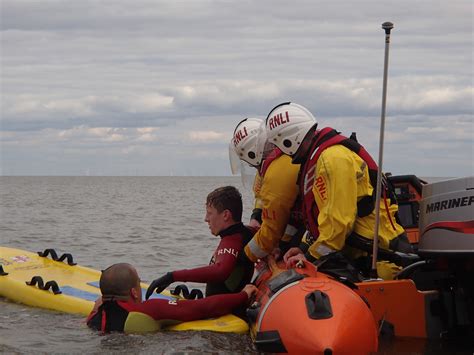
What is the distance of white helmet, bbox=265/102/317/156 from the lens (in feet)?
22.1

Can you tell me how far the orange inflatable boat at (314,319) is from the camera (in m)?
5.40

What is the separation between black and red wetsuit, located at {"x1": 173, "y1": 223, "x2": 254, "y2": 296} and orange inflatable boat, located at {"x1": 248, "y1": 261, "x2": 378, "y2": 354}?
1.20 m

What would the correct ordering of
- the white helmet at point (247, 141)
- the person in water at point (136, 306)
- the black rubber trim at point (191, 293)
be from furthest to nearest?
the white helmet at point (247, 141)
the black rubber trim at point (191, 293)
the person in water at point (136, 306)

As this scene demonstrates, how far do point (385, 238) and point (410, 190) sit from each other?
4.84 ft

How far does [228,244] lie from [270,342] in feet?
5.74

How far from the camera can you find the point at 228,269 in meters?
7.20

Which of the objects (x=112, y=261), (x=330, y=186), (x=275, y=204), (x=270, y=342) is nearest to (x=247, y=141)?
(x=275, y=204)

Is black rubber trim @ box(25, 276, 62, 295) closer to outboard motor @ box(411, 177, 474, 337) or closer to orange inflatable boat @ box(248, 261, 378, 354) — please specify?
orange inflatable boat @ box(248, 261, 378, 354)

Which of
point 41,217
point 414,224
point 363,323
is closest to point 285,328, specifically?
point 363,323

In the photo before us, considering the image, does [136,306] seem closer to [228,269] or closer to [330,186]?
[228,269]

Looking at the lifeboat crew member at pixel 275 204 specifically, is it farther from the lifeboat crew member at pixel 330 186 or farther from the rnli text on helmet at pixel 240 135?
the rnli text on helmet at pixel 240 135

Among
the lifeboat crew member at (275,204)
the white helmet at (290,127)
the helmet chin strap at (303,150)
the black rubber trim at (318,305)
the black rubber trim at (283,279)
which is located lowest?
the black rubber trim at (318,305)

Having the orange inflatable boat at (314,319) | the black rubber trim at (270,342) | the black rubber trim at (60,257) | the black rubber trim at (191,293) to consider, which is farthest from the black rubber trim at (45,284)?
the black rubber trim at (270,342)

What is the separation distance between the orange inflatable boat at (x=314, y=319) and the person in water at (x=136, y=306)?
932mm
